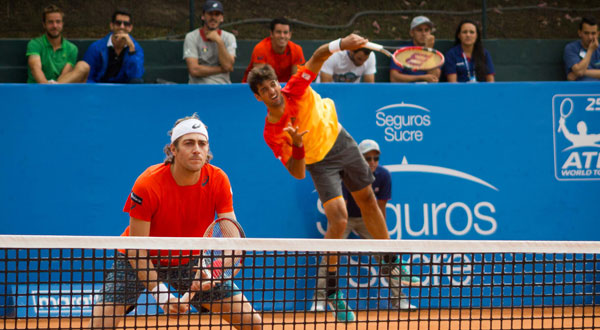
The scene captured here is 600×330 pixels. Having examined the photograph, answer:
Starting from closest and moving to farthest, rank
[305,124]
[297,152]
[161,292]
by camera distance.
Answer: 1. [161,292]
2. [297,152]
3. [305,124]

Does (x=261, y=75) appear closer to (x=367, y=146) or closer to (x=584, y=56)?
(x=367, y=146)

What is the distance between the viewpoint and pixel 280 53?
7.67m

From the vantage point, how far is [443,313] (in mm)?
6406

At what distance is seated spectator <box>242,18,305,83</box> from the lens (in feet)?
25.0

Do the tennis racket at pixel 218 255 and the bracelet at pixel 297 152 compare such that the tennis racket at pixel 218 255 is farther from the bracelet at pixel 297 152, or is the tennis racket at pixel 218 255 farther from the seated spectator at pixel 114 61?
the seated spectator at pixel 114 61

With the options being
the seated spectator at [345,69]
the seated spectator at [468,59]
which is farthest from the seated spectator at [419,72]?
the seated spectator at [345,69]

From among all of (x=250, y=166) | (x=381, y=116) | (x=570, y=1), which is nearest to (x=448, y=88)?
(x=381, y=116)

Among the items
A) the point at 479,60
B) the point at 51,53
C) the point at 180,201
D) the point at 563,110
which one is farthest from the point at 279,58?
the point at 180,201

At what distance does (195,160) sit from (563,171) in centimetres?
394

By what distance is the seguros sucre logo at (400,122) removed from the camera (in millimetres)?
6625

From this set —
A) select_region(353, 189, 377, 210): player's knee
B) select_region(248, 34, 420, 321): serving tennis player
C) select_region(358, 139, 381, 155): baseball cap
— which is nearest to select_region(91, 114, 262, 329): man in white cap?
select_region(248, 34, 420, 321): serving tennis player

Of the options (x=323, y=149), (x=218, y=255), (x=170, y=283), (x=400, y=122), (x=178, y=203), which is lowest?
(x=170, y=283)

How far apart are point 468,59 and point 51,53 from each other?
429 cm

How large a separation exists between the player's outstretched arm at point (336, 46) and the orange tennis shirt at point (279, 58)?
1700 mm
